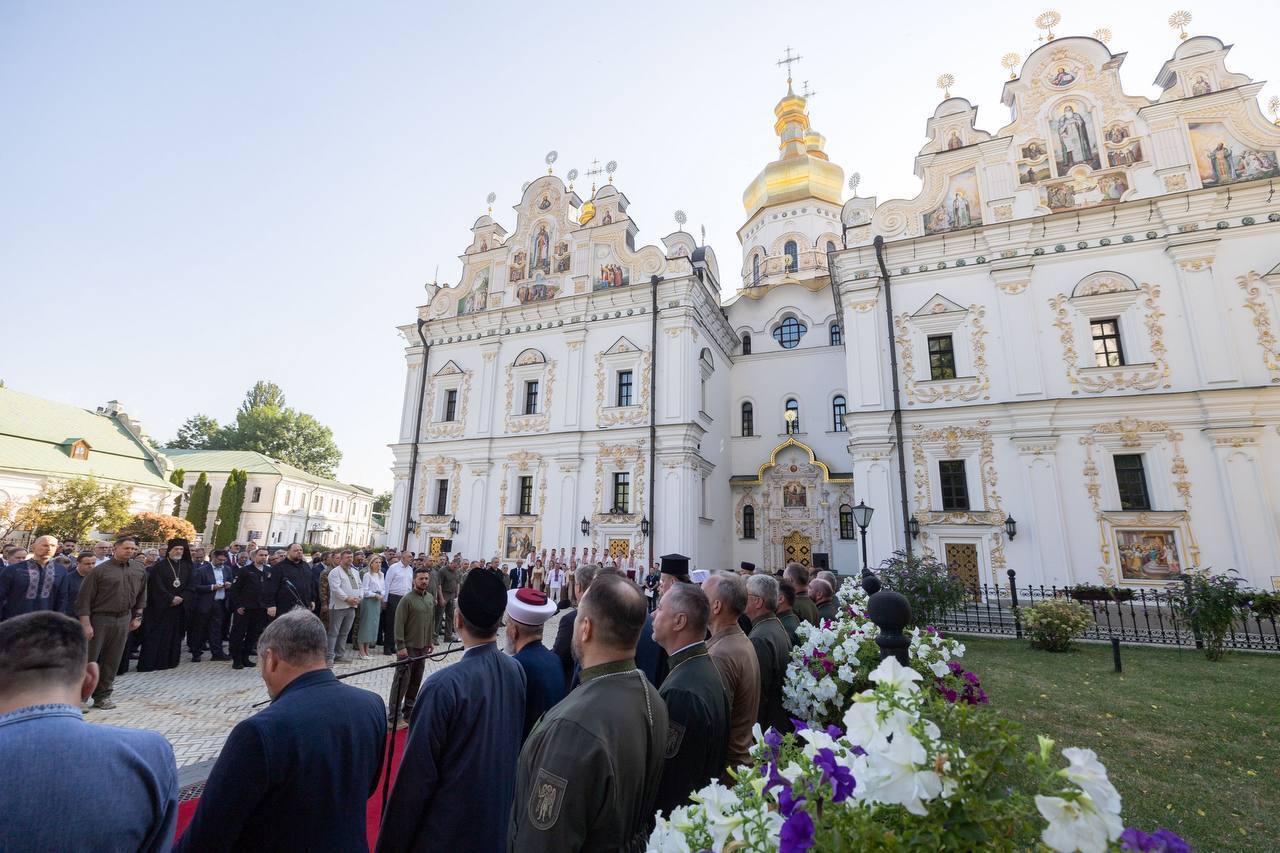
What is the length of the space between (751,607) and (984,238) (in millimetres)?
18825

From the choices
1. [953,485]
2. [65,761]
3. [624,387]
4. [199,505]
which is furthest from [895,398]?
[199,505]

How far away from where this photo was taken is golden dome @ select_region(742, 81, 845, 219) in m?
30.2

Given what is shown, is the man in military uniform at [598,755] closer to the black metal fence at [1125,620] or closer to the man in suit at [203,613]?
the man in suit at [203,613]

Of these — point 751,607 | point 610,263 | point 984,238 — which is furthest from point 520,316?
point 751,607

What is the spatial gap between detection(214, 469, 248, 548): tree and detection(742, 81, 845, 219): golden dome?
36.5 meters

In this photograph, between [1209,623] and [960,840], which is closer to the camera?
[960,840]

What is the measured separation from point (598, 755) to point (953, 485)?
18.0 metres

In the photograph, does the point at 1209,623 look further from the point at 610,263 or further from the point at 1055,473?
the point at 610,263

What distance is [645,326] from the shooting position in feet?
72.0

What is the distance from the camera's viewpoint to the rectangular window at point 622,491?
2073 centimetres

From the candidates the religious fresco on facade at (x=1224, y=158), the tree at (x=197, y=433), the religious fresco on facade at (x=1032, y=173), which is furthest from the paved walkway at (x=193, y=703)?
the tree at (x=197, y=433)

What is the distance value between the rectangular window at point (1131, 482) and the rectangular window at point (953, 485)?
12.3ft

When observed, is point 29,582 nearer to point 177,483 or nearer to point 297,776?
point 297,776

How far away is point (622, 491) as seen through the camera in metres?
20.9
